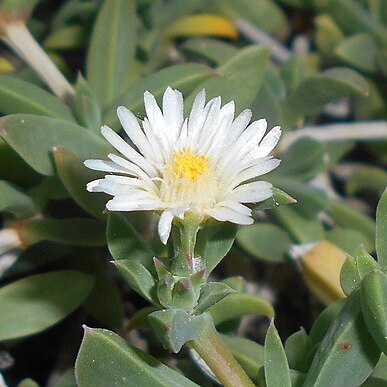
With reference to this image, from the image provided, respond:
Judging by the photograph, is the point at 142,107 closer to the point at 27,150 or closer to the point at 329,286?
the point at 27,150

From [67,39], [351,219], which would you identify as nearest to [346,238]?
[351,219]

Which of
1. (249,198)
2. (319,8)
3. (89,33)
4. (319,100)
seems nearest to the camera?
(249,198)

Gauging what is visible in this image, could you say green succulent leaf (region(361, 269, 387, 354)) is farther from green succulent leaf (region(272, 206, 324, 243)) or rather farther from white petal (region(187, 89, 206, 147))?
green succulent leaf (region(272, 206, 324, 243))

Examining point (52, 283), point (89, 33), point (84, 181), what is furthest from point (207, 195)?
point (89, 33)

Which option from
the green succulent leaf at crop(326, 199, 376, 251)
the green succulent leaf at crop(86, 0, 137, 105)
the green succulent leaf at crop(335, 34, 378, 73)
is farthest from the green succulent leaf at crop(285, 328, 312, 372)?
the green succulent leaf at crop(335, 34, 378, 73)

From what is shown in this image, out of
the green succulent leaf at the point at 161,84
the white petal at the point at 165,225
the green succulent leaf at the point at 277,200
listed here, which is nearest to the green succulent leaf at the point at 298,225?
the green succulent leaf at the point at 161,84

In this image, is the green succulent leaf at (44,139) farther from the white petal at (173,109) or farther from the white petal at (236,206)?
the white petal at (236,206)
